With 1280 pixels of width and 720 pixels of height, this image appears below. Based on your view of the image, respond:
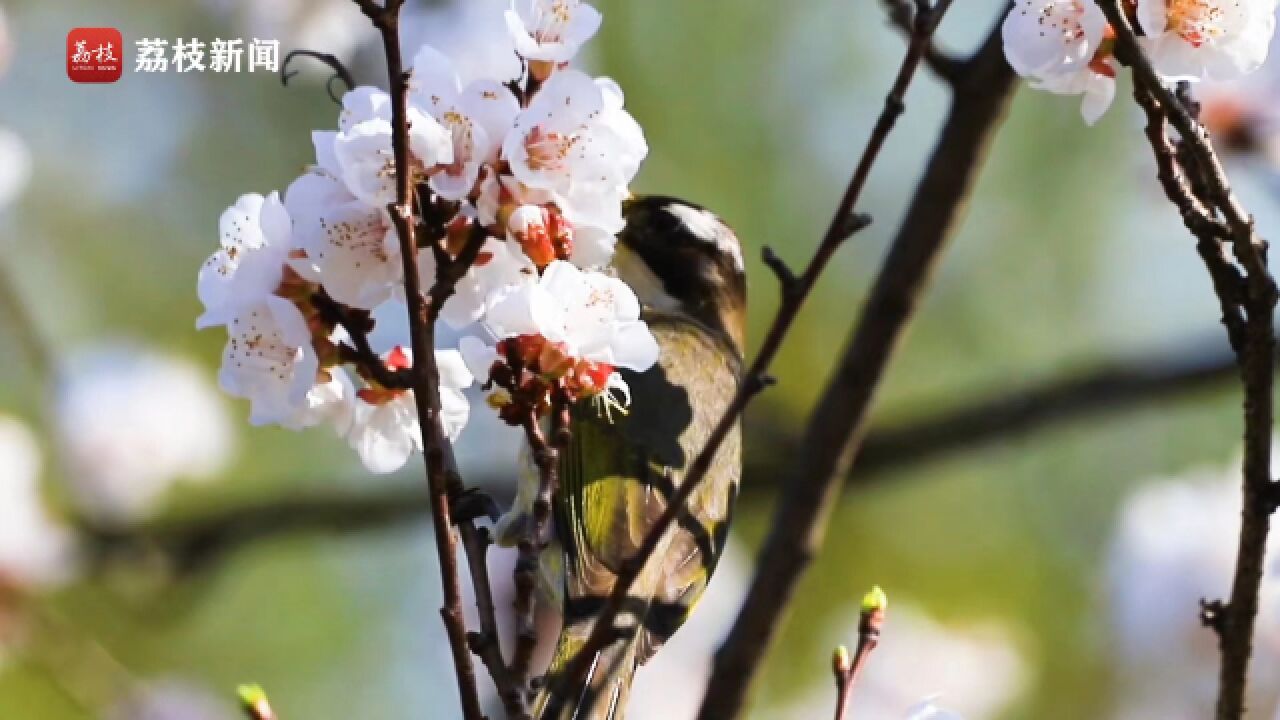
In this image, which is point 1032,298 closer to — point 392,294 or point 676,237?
point 676,237

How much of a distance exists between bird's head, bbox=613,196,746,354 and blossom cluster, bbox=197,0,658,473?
7.40 ft

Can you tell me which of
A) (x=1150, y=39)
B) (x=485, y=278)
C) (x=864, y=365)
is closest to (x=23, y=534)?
(x=864, y=365)

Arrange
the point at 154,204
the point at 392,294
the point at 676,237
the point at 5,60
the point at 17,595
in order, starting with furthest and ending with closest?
1. the point at 154,204
2. the point at 17,595
3. the point at 676,237
4. the point at 5,60
5. the point at 392,294

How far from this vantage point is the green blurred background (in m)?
7.58

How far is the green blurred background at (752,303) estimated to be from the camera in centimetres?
758

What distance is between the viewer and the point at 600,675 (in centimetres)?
286

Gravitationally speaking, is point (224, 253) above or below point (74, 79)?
below

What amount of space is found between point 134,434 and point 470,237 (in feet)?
16.5

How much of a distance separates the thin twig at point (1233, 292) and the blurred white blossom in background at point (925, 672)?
2614mm

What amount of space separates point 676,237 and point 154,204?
5.04 meters

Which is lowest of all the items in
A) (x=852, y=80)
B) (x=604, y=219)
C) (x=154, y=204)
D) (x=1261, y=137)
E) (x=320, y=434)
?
(x=604, y=219)

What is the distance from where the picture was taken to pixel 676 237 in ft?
14.9

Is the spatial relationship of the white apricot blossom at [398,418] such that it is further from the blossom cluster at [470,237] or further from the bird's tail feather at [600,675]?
the bird's tail feather at [600,675]

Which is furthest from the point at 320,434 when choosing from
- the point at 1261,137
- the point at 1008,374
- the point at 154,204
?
the point at 1261,137
